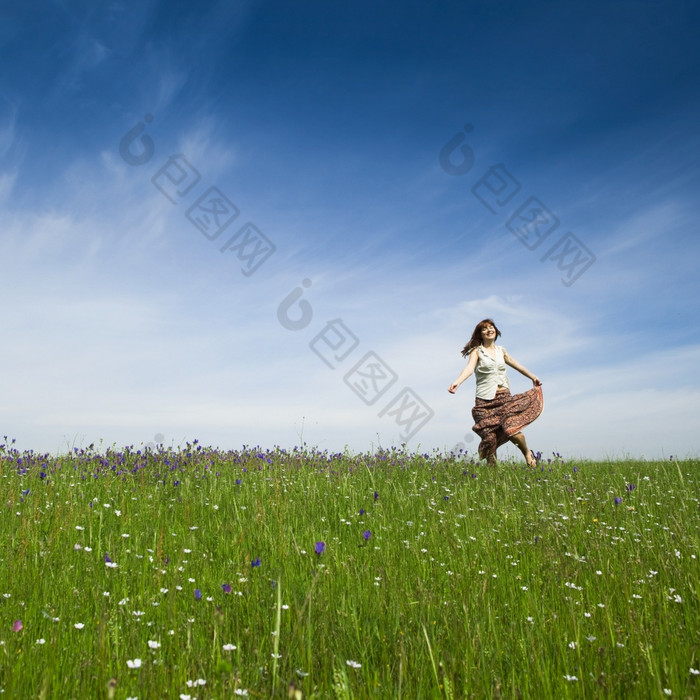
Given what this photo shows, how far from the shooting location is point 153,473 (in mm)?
8531

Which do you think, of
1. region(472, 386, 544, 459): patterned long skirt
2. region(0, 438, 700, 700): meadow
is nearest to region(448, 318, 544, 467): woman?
region(472, 386, 544, 459): patterned long skirt

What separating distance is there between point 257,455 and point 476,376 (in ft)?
15.7

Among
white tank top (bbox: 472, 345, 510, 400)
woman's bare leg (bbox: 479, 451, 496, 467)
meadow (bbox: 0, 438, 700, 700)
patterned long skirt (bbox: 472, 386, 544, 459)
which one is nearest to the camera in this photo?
meadow (bbox: 0, 438, 700, 700)

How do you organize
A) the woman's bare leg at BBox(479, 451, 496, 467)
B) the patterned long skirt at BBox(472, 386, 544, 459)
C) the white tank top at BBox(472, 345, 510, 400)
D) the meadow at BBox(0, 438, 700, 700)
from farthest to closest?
the white tank top at BBox(472, 345, 510, 400) < the patterned long skirt at BBox(472, 386, 544, 459) < the woman's bare leg at BBox(479, 451, 496, 467) < the meadow at BBox(0, 438, 700, 700)

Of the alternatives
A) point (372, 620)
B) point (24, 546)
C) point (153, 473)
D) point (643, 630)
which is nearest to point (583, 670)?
point (643, 630)

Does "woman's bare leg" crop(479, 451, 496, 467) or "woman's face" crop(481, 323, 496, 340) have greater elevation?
"woman's face" crop(481, 323, 496, 340)

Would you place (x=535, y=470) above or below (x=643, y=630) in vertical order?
above

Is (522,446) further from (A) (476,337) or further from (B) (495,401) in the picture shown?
(A) (476,337)

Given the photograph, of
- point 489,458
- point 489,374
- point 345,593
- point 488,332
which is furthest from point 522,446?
point 345,593

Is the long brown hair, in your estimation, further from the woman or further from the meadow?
the meadow

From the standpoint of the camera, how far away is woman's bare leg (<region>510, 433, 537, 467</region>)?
11508 mm

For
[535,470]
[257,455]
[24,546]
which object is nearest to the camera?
[24,546]

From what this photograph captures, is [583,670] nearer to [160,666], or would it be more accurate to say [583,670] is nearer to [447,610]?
[447,610]

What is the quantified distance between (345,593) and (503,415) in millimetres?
8460
